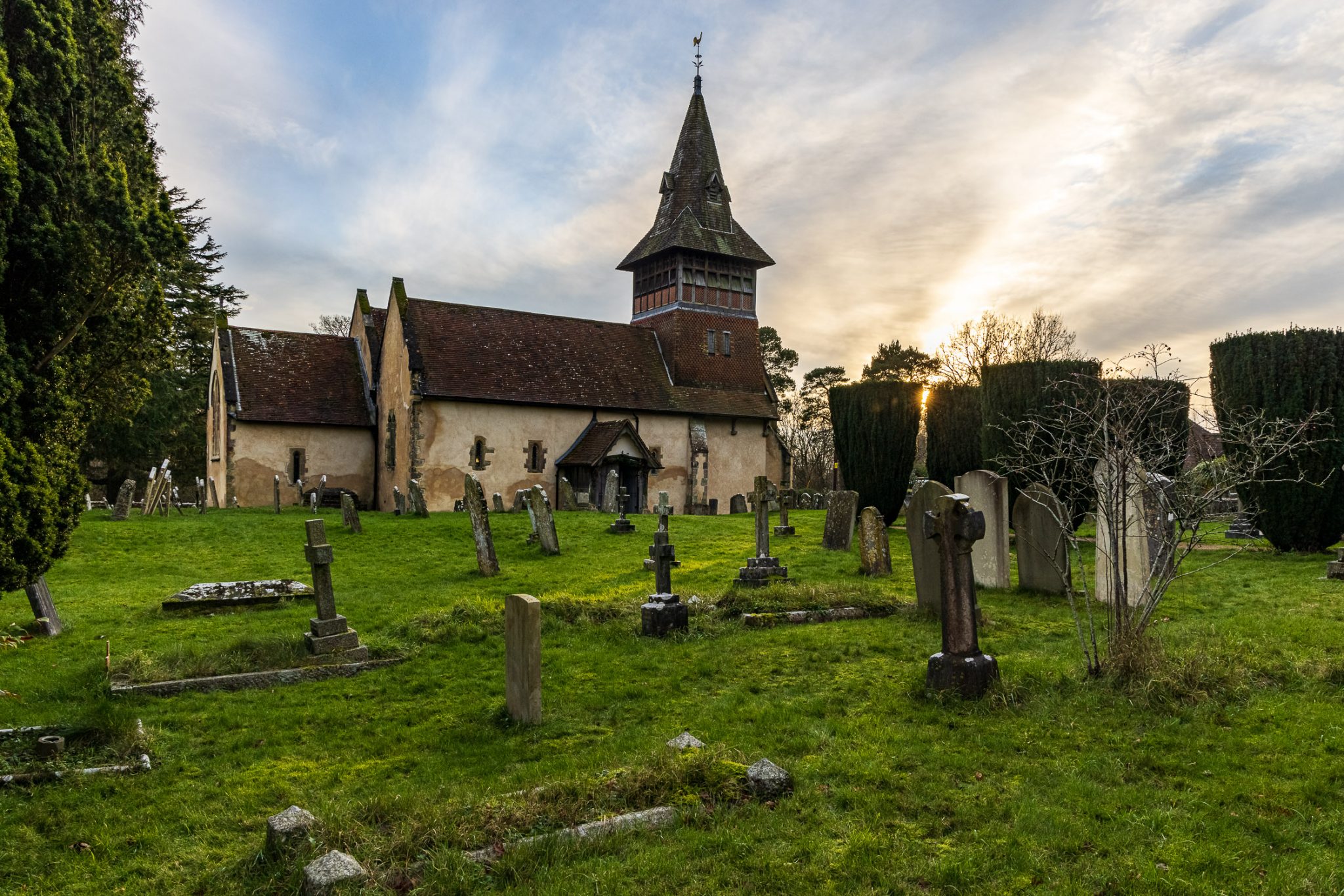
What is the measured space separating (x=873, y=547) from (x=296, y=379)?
2460 cm

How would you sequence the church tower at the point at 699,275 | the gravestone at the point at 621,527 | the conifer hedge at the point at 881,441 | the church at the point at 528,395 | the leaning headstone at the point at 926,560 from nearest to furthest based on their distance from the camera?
the leaning headstone at the point at 926,560 < the gravestone at the point at 621,527 < the conifer hedge at the point at 881,441 < the church at the point at 528,395 < the church tower at the point at 699,275

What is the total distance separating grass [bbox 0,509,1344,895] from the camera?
13.9 feet

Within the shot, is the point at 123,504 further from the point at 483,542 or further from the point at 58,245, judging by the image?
the point at 58,245

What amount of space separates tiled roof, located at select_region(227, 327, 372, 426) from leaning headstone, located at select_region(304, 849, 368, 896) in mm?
27164

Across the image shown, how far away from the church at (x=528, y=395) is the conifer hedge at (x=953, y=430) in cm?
1139

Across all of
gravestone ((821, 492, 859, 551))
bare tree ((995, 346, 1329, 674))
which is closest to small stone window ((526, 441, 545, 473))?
gravestone ((821, 492, 859, 551))

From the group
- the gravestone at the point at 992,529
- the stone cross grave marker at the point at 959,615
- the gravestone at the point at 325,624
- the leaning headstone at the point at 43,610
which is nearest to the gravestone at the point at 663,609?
the gravestone at the point at 325,624

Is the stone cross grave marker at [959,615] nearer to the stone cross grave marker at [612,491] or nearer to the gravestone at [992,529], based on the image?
the gravestone at [992,529]

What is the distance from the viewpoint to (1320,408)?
15.8m

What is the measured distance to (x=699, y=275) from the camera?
35.6 m

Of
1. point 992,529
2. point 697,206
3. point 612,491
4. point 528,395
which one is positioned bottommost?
point 992,529

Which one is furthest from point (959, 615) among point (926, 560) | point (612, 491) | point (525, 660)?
point (612, 491)

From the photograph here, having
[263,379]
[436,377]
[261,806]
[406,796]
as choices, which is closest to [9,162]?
[261,806]

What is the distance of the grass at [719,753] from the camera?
424cm
